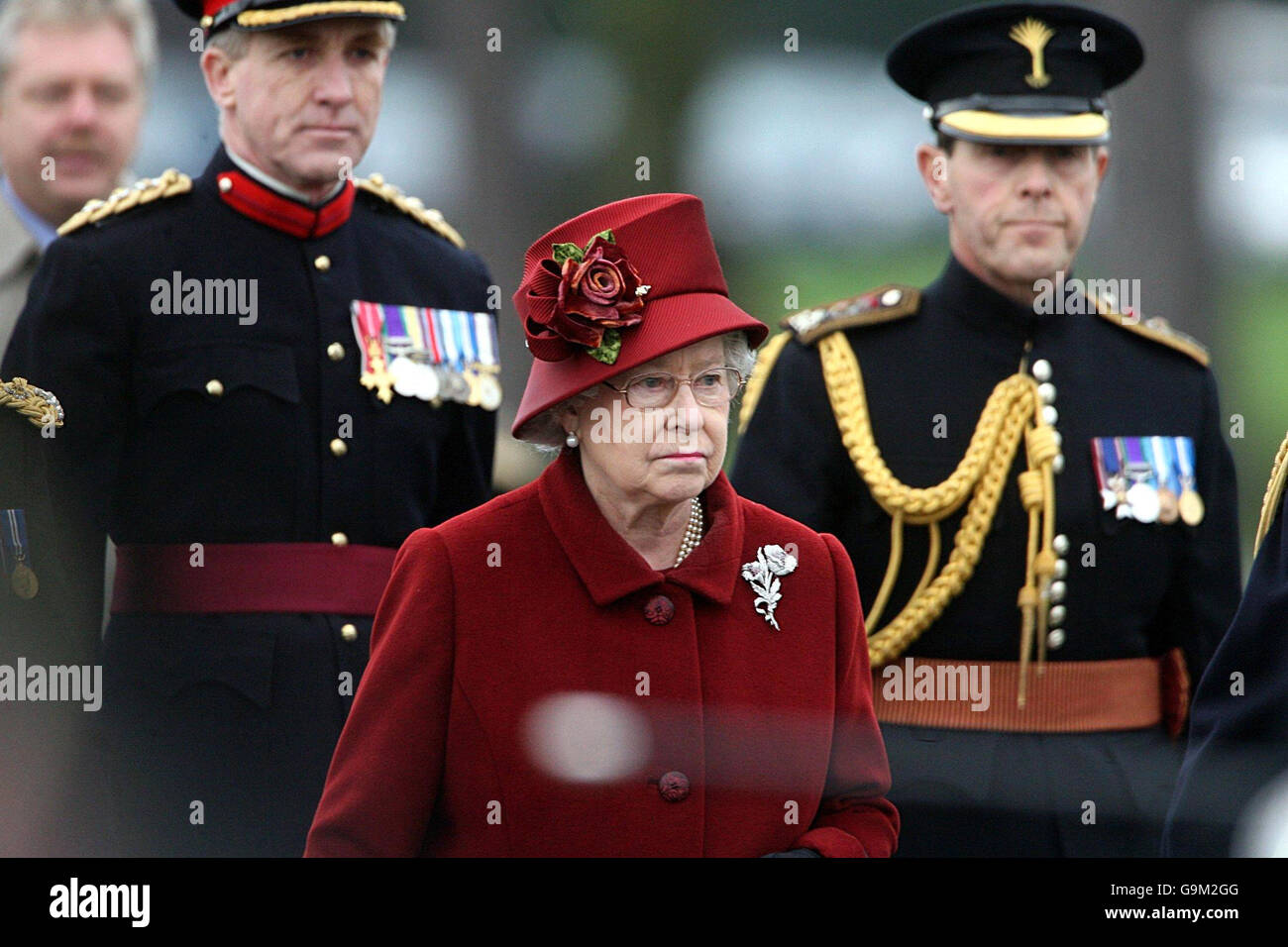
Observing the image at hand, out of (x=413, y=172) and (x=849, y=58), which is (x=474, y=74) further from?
(x=849, y=58)

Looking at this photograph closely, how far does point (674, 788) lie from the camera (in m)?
3.06

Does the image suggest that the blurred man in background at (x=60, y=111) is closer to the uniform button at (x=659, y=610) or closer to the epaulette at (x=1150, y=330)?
the epaulette at (x=1150, y=330)

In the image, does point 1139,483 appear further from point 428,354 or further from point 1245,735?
point 428,354

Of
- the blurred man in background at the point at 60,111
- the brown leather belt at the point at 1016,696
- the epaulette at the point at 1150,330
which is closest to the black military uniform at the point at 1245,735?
the brown leather belt at the point at 1016,696

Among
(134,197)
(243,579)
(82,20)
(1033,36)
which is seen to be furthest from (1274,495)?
(82,20)

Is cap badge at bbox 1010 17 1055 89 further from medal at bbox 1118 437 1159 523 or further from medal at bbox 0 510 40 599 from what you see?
medal at bbox 0 510 40 599

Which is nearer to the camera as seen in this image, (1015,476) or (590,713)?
(590,713)

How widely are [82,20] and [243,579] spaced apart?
1.83 meters

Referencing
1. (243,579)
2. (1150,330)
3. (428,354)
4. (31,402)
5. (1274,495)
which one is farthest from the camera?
(1150,330)

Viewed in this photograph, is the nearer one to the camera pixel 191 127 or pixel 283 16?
pixel 283 16

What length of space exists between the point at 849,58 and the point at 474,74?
1.06 m

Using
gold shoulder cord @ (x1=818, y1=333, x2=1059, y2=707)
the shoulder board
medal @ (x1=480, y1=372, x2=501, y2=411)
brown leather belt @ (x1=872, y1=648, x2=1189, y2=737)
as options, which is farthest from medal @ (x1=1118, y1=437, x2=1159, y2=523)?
medal @ (x1=480, y1=372, x2=501, y2=411)

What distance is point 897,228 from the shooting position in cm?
609
